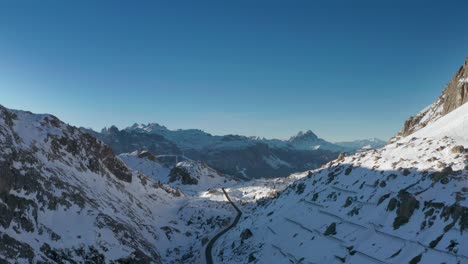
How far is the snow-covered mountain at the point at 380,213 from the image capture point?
103ft

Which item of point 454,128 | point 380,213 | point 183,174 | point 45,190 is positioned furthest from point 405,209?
point 183,174

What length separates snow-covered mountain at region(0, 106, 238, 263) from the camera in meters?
45.3

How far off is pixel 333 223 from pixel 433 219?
11.7 meters

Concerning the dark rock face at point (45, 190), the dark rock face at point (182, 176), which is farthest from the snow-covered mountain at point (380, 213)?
the dark rock face at point (182, 176)

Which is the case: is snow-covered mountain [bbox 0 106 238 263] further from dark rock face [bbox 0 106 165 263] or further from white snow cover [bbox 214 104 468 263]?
white snow cover [bbox 214 104 468 263]

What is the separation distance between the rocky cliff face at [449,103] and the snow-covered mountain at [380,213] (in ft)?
48.8

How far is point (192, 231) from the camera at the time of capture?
267ft

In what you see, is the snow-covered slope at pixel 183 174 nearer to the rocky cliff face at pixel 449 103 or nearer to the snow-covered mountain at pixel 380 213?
the rocky cliff face at pixel 449 103

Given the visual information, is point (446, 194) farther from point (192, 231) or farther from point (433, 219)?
point (192, 231)

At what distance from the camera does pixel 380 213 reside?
1502 inches

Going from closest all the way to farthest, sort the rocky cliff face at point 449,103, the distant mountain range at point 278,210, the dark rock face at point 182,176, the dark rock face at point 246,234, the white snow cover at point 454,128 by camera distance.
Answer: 1. the distant mountain range at point 278,210
2. the white snow cover at point 454,128
3. the dark rock face at point 246,234
4. the rocky cliff face at point 449,103
5. the dark rock face at point 182,176

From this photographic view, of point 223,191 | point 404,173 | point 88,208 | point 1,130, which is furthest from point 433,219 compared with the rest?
point 223,191

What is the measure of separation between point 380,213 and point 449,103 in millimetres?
38879

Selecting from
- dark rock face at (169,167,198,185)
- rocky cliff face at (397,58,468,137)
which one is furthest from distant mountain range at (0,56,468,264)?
dark rock face at (169,167,198,185)
